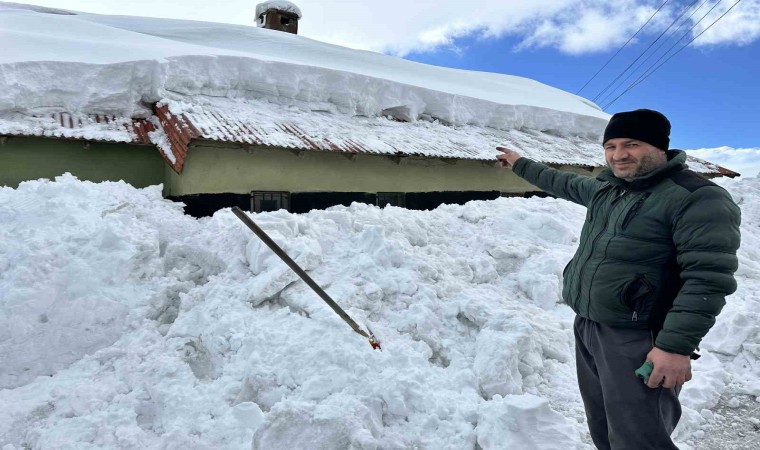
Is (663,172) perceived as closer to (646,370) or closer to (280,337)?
(646,370)

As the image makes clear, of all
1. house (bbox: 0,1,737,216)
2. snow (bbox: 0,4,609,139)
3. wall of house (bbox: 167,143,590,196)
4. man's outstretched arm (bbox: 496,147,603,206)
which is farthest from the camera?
snow (bbox: 0,4,609,139)

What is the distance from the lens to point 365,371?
3.06 m

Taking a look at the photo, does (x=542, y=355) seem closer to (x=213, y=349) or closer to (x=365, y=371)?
(x=365, y=371)

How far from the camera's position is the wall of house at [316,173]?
25.4 ft

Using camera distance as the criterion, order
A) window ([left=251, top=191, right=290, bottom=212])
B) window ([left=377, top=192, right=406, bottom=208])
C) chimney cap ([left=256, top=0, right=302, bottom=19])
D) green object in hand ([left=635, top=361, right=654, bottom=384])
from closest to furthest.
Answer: green object in hand ([left=635, top=361, right=654, bottom=384])
window ([left=251, top=191, right=290, bottom=212])
window ([left=377, top=192, right=406, bottom=208])
chimney cap ([left=256, top=0, right=302, bottom=19])

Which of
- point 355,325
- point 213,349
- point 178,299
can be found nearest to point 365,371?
point 355,325

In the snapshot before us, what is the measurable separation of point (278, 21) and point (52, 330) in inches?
883

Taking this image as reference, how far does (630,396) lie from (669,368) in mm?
295

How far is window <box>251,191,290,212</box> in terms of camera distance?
8312 mm

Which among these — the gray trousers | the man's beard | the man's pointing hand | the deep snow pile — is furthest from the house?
the gray trousers

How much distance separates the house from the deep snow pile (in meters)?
2.69

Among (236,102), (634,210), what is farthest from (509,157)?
(236,102)

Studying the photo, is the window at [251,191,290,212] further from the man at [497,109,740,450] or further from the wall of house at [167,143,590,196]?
the man at [497,109,740,450]

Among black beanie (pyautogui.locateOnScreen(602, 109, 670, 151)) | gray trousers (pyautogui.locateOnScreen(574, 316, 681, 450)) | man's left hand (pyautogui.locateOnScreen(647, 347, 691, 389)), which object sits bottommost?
gray trousers (pyautogui.locateOnScreen(574, 316, 681, 450))
